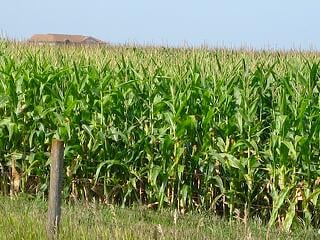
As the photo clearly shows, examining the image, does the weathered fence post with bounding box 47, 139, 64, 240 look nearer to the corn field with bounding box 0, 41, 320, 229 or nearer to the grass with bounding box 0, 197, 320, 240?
the grass with bounding box 0, 197, 320, 240

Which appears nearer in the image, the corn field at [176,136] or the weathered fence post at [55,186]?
the weathered fence post at [55,186]

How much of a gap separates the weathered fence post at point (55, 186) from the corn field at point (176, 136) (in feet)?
8.58

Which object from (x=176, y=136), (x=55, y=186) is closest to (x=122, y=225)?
(x=55, y=186)

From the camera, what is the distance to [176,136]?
7.29 metres

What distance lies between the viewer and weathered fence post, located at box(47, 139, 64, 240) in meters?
4.65

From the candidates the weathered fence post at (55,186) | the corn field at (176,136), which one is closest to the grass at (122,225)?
the weathered fence post at (55,186)

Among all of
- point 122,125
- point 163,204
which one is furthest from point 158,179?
point 122,125

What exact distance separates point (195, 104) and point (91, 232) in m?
3.06

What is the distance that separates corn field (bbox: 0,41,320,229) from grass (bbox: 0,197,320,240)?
342mm

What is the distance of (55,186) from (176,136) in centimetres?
280

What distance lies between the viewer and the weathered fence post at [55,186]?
4652 mm

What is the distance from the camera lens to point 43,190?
785 cm

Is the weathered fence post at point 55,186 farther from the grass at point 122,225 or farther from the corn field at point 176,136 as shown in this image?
the corn field at point 176,136

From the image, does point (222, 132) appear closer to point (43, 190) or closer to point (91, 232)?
point (43, 190)
